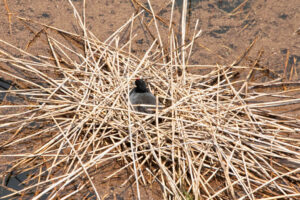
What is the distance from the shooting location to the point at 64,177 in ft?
9.68

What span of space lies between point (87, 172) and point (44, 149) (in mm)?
435

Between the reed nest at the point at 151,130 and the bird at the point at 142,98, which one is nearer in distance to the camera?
the reed nest at the point at 151,130

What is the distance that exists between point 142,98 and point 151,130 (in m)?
0.31

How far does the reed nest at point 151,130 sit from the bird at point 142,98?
2.5 inches

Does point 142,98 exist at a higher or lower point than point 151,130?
higher

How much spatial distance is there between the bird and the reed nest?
0.20ft

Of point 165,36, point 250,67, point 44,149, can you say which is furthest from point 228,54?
point 44,149

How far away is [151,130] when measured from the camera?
3.07 m

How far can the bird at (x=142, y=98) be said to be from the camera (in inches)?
126

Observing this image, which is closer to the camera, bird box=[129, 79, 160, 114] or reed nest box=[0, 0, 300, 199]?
reed nest box=[0, 0, 300, 199]

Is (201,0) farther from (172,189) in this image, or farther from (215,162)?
(172,189)

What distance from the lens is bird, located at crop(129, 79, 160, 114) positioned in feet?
10.5

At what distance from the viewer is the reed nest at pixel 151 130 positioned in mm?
2844

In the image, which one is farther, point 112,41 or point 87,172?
point 112,41
